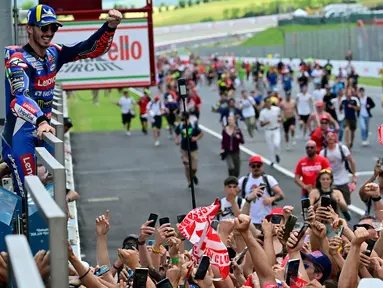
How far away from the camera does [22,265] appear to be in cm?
301

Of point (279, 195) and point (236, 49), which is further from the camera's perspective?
point (236, 49)

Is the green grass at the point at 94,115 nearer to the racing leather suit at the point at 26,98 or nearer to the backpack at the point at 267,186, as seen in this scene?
the backpack at the point at 267,186

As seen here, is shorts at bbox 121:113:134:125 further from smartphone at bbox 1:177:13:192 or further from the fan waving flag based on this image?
the fan waving flag

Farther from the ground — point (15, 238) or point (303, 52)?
point (15, 238)

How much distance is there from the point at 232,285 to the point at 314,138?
1351 cm

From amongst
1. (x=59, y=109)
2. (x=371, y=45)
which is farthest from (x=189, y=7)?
(x=59, y=109)

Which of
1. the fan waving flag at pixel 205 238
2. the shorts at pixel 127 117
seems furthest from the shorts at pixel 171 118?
the fan waving flag at pixel 205 238

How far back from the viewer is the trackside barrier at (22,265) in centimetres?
292

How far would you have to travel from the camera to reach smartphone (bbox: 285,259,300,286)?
593 centimetres

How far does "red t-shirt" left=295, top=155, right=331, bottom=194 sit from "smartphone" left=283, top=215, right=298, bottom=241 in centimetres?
893

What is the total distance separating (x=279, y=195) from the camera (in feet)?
48.9

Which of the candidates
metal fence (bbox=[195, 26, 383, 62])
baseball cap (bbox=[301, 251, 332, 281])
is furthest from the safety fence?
metal fence (bbox=[195, 26, 383, 62])

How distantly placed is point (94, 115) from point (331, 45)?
3380 centimetres

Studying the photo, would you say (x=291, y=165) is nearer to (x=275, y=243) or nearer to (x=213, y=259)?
(x=275, y=243)
